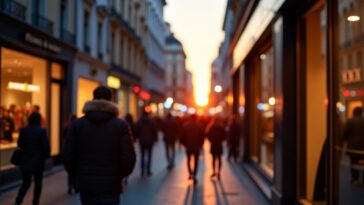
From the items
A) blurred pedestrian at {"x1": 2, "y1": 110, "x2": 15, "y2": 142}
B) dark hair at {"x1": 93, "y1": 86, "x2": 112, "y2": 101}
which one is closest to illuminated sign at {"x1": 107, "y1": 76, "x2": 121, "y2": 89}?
blurred pedestrian at {"x1": 2, "y1": 110, "x2": 15, "y2": 142}

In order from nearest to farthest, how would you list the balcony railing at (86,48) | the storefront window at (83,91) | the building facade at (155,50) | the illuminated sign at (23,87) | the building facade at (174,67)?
the illuminated sign at (23,87) → the storefront window at (83,91) → the balcony railing at (86,48) → the building facade at (155,50) → the building facade at (174,67)

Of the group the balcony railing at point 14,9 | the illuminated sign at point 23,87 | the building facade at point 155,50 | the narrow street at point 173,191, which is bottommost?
the narrow street at point 173,191

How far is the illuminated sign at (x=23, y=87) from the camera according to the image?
14.9 metres

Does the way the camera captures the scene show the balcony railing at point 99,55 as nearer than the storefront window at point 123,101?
Yes

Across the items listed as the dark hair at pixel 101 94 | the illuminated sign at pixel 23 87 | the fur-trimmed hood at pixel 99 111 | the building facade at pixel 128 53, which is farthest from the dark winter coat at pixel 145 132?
the building facade at pixel 128 53

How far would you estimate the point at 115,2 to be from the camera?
29859 millimetres

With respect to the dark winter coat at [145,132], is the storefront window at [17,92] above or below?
above

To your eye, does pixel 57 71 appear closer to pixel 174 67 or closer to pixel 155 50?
pixel 155 50

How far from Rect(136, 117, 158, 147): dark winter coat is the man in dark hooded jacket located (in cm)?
1048

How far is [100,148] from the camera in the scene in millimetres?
5277

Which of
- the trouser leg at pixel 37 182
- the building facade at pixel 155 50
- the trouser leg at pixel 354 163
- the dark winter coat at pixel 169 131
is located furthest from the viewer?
the building facade at pixel 155 50

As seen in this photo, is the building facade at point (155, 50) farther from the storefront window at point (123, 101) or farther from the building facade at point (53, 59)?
the building facade at point (53, 59)

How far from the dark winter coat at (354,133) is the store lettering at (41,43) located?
10.1 metres

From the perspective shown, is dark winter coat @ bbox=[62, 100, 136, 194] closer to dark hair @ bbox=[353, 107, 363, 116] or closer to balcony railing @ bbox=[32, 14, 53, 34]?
dark hair @ bbox=[353, 107, 363, 116]
